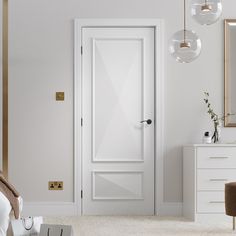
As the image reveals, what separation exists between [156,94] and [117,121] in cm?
50

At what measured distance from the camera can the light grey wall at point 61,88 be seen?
20.1 ft

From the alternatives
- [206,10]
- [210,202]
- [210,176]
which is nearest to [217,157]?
[210,176]

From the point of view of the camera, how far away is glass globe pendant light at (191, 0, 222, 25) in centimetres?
353

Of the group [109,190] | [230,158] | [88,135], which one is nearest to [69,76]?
[88,135]

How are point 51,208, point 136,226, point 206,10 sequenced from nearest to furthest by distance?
point 206,10, point 136,226, point 51,208

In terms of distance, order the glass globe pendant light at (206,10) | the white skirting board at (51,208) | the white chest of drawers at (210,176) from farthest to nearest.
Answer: the white skirting board at (51,208)
the white chest of drawers at (210,176)
the glass globe pendant light at (206,10)

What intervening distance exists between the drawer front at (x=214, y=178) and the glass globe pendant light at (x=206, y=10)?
2399mm

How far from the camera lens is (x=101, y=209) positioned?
618 cm

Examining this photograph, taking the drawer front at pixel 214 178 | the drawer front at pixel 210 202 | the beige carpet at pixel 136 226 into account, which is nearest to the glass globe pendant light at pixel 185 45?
the beige carpet at pixel 136 226

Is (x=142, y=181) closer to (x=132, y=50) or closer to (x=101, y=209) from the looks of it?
(x=101, y=209)

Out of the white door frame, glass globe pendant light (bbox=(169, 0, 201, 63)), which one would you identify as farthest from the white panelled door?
glass globe pendant light (bbox=(169, 0, 201, 63))

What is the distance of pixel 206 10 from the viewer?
3533 mm

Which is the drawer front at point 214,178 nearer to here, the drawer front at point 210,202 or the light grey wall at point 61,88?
the drawer front at point 210,202

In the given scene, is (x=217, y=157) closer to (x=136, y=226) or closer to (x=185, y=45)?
(x=136, y=226)
